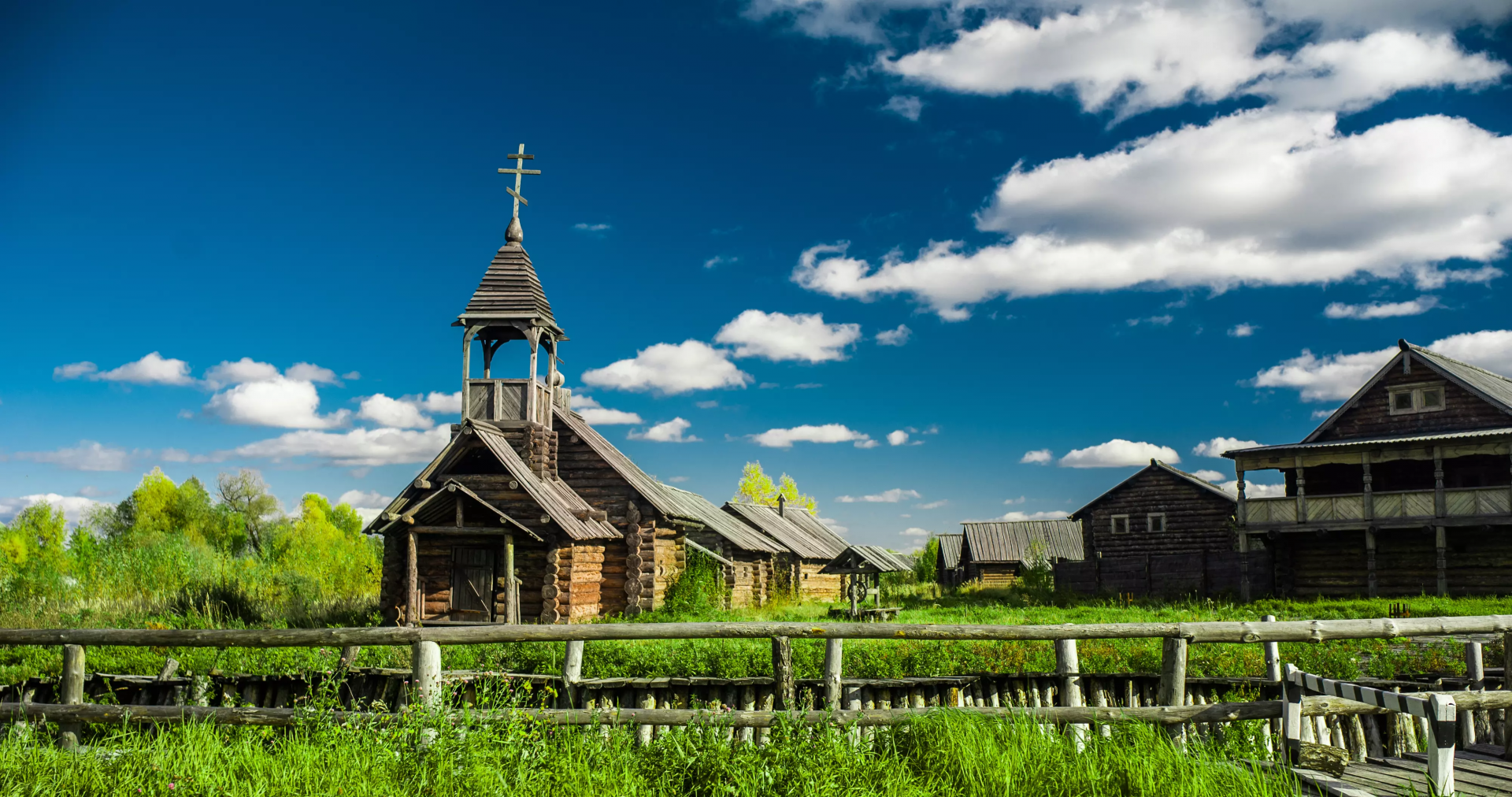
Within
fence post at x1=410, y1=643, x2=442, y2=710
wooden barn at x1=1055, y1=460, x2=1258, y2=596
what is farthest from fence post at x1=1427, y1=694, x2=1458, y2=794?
wooden barn at x1=1055, y1=460, x2=1258, y2=596

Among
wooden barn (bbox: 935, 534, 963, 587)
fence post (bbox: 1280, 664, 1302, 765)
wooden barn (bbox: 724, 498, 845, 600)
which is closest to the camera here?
fence post (bbox: 1280, 664, 1302, 765)

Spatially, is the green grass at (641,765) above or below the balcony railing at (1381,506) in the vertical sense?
below

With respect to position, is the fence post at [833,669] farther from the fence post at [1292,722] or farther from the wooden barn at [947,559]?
the wooden barn at [947,559]

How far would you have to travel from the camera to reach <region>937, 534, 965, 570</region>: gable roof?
199 ft

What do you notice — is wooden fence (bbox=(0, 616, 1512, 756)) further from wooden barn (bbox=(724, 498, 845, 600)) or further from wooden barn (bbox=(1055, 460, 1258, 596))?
wooden barn (bbox=(724, 498, 845, 600))

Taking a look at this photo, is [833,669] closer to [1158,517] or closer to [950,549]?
[1158,517]

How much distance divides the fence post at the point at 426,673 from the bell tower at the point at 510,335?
17.0 metres

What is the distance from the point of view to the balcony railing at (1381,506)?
24703mm

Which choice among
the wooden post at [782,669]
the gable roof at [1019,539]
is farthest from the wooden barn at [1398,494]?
the wooden post at [782,669]

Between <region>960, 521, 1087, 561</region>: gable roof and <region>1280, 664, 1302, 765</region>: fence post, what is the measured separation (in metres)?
43.4

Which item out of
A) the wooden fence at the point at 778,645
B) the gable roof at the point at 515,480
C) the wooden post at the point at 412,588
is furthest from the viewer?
the gable roof at the point at 515,480

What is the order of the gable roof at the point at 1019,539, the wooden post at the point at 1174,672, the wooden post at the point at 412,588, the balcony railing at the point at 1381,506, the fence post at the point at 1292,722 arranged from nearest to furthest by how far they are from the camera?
the fence post at the point at 1292,722 → the wooden post at the point at 1174,672 → the wooden post at the point at 412,588 → the balcony railing at the point at 1381,506 → the gable roof at the point at 1019,539

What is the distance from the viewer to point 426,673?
23.9ft

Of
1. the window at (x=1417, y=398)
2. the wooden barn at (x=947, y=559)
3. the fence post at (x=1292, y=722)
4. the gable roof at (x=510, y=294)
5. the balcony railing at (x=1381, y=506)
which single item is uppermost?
the gable roof at (x=510, y=294)
